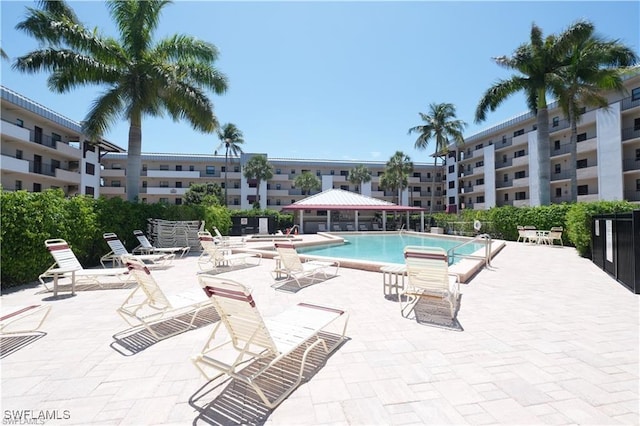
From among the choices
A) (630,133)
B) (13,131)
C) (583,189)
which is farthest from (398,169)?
(13,131)

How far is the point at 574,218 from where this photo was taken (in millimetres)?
13406

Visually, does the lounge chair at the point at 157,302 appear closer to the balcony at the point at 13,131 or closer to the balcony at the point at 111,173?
the balcony at the point at 13,131

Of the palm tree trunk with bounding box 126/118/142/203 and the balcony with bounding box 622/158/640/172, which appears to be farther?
the balcony with bounding box 622/158/640/172

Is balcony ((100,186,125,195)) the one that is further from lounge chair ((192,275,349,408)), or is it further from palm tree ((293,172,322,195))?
lounge chair ((192,275,349,408))

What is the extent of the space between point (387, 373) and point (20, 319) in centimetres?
522

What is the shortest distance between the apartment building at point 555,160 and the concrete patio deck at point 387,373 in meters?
20.7

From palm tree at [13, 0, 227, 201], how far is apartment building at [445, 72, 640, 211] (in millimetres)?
22817

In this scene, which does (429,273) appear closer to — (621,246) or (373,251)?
(621,246)

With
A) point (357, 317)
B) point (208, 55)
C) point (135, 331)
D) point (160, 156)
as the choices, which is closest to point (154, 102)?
point (208, 55)

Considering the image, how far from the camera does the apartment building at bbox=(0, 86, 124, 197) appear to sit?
24406 mm

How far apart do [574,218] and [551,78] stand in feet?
38.8

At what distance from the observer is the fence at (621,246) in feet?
21.5

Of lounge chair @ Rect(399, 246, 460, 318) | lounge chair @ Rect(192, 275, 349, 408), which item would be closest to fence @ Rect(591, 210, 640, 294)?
lounge chair @ Rect(399, 246, 460, 318)

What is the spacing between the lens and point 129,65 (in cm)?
1506
